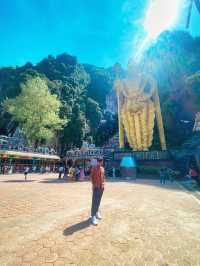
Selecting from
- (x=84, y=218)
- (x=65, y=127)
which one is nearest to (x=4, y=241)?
(x=84, y=218)

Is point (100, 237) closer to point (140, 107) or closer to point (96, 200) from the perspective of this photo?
point (96, 200)

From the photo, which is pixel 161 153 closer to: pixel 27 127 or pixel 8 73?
pixel 27 127

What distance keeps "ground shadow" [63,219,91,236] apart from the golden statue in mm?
20819

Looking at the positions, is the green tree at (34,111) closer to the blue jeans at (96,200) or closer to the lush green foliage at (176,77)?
the lush green foliage at (176,77)

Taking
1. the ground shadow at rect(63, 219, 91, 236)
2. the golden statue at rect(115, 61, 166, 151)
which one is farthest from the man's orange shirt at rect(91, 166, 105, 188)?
the golden statue at rect(115, 61, 166, 151)

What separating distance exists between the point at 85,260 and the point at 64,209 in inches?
130

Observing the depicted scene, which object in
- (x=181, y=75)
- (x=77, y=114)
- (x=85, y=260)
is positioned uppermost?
(x=181, y=75)

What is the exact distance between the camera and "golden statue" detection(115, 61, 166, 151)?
2455 cm

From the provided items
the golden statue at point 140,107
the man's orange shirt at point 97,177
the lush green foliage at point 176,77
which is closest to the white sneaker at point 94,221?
the man's orange shirt at point 97,177

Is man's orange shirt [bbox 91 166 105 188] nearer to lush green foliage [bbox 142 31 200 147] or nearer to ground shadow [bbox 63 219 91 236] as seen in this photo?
ground shadow [bbox 63 219 91 236]

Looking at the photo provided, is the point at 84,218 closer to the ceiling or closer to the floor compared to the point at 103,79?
closer to the floor

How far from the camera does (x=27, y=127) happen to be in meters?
30.6

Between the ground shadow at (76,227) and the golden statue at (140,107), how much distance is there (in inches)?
820

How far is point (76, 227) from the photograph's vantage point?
14.8ft
